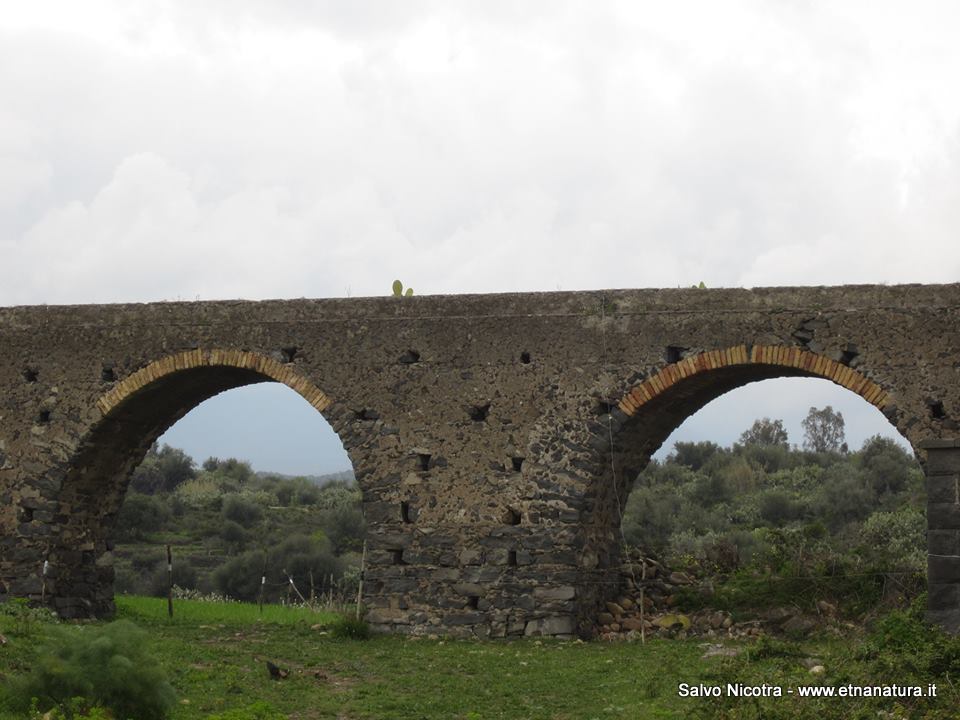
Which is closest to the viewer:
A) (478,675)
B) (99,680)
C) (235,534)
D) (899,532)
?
(99,680)

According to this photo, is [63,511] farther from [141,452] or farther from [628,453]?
[628,453]

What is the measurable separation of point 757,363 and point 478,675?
13.0 feet

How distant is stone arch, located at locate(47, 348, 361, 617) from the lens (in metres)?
13.5

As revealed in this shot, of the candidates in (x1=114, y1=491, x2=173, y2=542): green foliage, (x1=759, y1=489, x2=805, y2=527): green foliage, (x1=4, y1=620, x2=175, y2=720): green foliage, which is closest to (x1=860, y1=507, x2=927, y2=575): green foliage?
(x1=759, y1=489, x2=805, y2=527): green foliage

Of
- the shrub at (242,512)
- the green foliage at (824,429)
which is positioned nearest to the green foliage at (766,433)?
the green foliage at (824,429)

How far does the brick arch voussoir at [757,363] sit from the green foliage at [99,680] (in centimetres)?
586

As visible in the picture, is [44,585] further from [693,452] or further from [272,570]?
[693,452]

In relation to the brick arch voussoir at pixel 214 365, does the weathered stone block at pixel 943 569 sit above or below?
below

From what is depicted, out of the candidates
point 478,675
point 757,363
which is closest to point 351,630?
point 478,675

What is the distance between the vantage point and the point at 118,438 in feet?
47.1

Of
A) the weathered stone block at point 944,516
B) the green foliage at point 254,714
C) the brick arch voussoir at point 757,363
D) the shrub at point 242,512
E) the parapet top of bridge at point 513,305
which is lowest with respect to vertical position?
the green foliage at point 254,714

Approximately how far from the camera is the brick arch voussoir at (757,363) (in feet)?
38.5

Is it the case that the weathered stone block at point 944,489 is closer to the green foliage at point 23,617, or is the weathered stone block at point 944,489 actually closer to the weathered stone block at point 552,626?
the weathered stone block at point 552,626

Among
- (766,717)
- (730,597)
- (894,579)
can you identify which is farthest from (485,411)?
(766,717)
